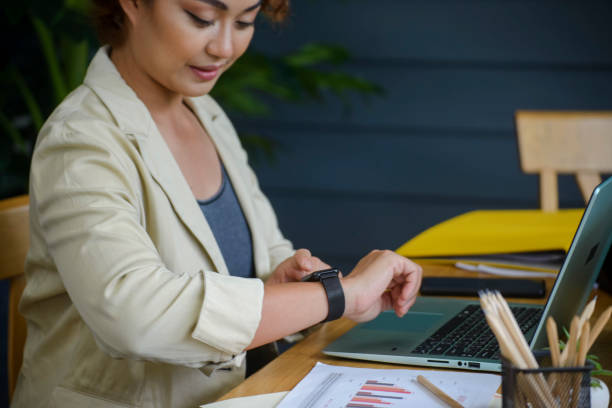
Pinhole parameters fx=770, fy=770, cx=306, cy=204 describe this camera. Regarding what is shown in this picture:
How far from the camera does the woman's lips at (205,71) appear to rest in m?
1.11

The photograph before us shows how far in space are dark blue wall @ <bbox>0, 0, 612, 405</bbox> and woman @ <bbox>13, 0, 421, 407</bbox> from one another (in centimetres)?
174

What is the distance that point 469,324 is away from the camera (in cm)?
107

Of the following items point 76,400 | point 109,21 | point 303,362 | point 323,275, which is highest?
point 109,21

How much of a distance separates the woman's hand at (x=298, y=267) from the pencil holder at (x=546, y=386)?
1.78 feet

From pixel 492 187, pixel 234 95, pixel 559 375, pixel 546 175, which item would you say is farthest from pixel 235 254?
pixel 492 187

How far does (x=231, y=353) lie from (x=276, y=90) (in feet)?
5.77

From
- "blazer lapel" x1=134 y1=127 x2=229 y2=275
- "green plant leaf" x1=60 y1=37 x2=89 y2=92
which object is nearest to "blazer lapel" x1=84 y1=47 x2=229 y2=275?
"blazer lapel" x1=134 y1=127 x2=229 y2=275

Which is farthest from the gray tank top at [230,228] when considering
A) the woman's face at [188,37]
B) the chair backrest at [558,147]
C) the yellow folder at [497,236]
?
the chair backrest at [558,147]

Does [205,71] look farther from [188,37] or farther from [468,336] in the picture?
[468,336]

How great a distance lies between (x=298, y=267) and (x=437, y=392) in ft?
1.31

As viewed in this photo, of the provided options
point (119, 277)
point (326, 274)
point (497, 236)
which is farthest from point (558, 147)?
point (119, 277)

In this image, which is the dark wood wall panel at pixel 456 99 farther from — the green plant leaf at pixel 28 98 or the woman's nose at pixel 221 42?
the woman's nose at pixel 221 42

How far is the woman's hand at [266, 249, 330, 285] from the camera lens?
3.82ft

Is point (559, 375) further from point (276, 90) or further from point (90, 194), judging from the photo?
point (276, 90)
